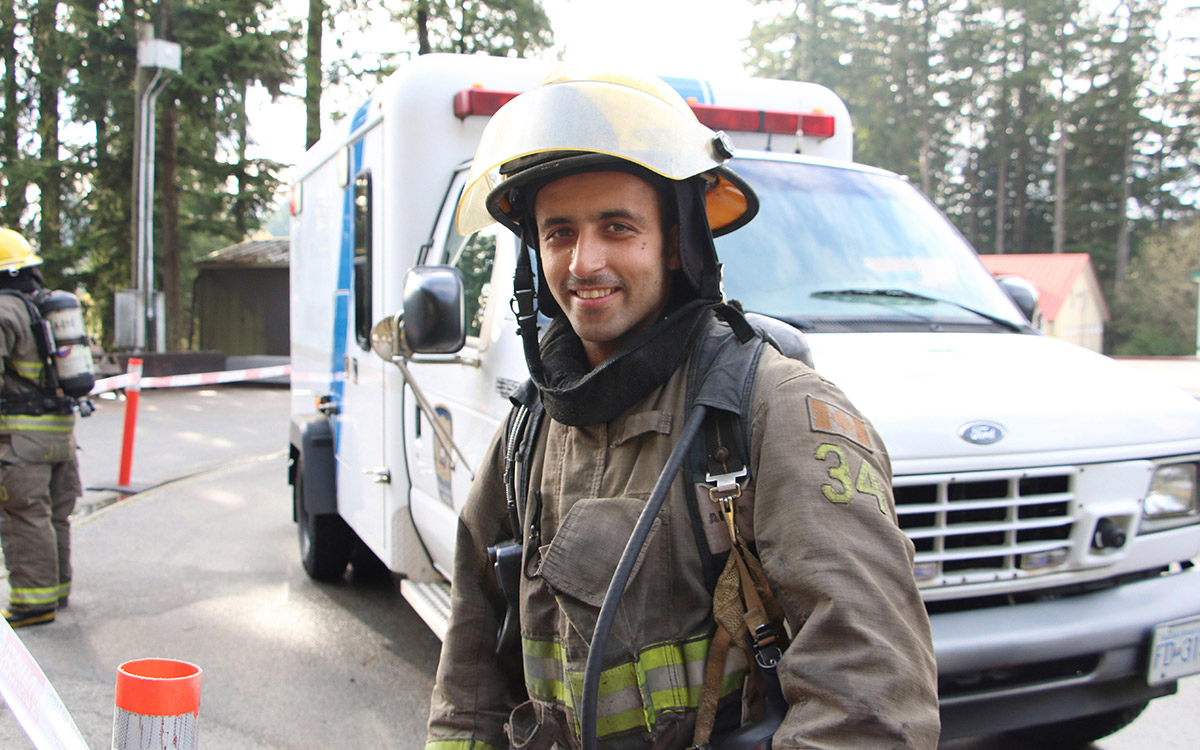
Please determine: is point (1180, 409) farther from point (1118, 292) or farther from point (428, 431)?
point (1118, 292)

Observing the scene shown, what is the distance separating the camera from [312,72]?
21.8 meters

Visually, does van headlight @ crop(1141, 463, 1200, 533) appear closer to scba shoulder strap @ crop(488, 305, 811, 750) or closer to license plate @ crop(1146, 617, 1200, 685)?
license plate @ crop(1146, 617, 1200, 685)

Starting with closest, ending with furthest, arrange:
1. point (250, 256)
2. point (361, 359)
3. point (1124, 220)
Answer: point (361, 359), point (250, 256), point (1124, 220)

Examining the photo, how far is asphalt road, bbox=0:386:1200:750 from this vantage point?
13.1 feet

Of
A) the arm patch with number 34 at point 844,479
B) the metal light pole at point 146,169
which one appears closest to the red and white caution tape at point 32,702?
the arm patch with number 34 at point 844,479

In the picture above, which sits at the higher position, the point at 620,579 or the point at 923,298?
the point at 923,298

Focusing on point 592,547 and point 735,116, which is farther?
point 735,116

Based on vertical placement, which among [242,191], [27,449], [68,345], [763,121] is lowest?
[27,449]

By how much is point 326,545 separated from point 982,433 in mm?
4230

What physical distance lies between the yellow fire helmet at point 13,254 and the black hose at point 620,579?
497 centimetres

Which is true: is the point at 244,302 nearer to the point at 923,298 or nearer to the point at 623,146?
the point at 923,298

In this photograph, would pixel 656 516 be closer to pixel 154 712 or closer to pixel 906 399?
pixel 154 712

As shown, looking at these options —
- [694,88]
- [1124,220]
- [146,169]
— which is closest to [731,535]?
[694,88]

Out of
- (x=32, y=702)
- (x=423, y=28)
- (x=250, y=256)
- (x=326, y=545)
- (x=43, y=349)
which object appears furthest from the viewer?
(x=250, y=256)
